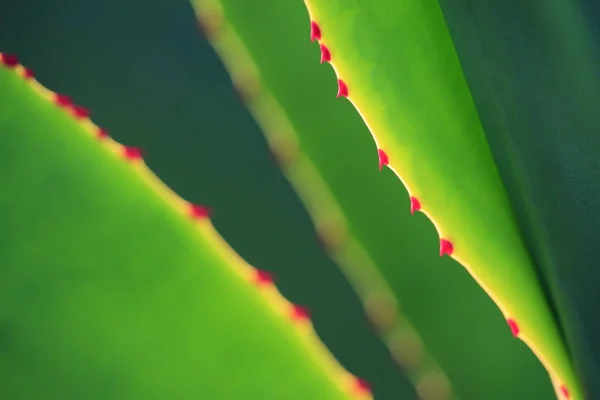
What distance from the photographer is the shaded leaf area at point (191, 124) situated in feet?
1.68

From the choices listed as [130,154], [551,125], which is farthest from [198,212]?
[551,125]

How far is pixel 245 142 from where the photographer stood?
52 centimetres

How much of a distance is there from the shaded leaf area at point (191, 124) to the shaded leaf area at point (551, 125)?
187mm

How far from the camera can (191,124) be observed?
521 mm

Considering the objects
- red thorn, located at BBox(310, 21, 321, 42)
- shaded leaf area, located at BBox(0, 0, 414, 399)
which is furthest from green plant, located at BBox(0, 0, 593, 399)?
shaded leaf area, located at BBox(0, 0, 414, 399)

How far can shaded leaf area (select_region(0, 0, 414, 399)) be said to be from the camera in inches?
20.2

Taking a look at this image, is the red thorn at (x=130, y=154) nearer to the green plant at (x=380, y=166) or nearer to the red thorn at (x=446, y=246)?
the green plant at (x=380, y=166)

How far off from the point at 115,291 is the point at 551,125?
0.26 m

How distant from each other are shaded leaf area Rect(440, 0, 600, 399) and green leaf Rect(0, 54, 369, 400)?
0.14 metres

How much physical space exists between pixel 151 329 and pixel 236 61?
0.21 metres

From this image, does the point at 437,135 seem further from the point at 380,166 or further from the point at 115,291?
the point at 115,291

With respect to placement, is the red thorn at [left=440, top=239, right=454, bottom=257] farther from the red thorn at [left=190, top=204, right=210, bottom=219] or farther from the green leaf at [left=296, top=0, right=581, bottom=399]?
the red thorn at [left=190, top=204, right=210, bottom=219]

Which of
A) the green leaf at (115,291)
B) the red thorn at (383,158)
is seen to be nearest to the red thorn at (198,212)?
the green leaf at (115,291)

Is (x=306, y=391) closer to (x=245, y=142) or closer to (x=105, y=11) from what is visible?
(x=245, y=142)
